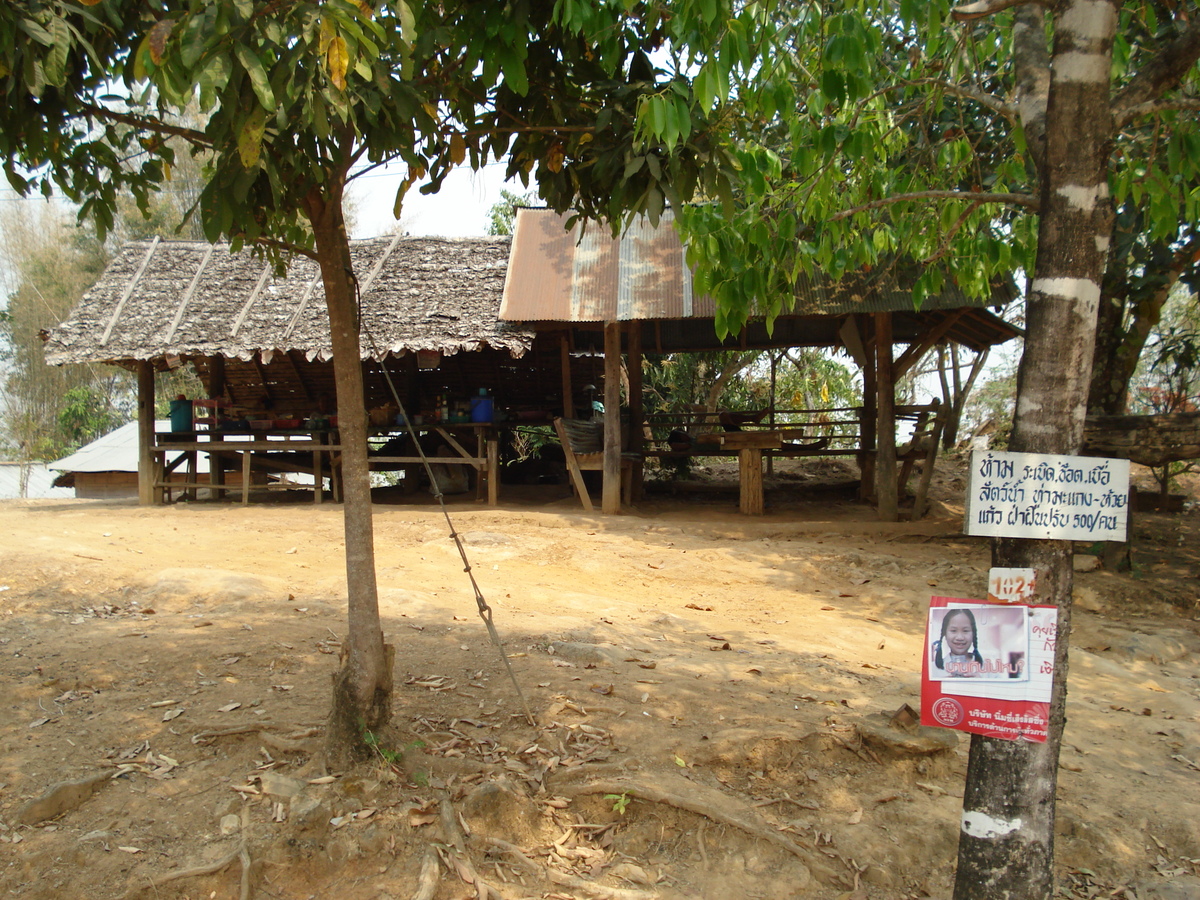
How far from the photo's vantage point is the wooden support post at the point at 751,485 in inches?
450

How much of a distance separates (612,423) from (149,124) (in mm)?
8000

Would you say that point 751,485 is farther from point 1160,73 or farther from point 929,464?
point 1160,73

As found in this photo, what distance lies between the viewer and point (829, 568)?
→ 8391 mm

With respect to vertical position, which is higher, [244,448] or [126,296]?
[126,296]

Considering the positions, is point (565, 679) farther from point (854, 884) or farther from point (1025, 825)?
point (1025, 825)

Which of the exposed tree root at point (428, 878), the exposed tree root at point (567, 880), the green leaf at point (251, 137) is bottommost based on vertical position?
the exposed tree root at point (567, 880)

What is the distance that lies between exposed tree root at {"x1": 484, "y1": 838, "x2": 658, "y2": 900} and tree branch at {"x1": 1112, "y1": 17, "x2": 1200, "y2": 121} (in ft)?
10.4

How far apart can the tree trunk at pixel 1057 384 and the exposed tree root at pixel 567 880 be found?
49.7 inches

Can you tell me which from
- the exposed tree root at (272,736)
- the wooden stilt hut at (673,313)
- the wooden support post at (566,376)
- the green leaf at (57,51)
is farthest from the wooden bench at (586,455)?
the green leaf at (57,51)

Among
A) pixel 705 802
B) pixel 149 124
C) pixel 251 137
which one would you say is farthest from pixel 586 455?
pixel 251 137

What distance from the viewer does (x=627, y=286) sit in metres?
11.1

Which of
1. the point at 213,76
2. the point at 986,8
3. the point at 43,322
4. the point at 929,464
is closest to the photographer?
the point at 213,76

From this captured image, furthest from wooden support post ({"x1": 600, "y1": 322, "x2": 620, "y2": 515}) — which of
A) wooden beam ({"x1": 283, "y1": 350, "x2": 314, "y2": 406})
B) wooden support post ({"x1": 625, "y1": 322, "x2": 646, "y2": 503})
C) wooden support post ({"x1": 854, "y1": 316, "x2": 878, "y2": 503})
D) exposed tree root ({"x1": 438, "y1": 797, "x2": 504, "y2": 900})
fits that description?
exposed tree root ({"x1": 438, "y1": 797, "x2": 504, "y2": 900})

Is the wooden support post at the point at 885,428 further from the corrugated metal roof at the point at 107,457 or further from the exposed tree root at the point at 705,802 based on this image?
the corrugated metal roof at the point at 107,457
